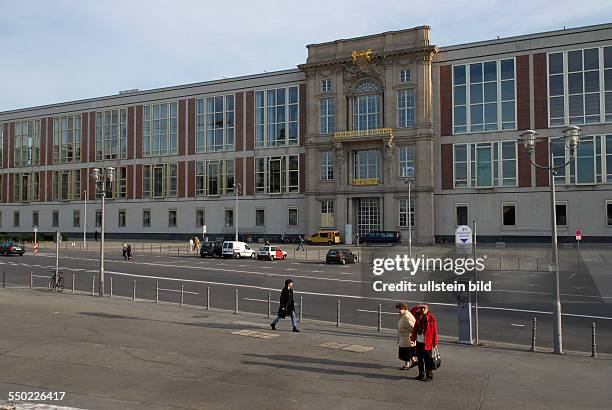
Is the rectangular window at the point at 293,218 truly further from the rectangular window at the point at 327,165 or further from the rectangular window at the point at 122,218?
the rectangular window at the point at 122,218

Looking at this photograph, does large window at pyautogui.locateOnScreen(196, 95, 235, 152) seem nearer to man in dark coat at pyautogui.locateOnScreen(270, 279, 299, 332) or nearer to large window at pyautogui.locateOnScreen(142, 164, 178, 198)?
large window at pyautogui.locateOnScreen(142, 164, 178, 198)

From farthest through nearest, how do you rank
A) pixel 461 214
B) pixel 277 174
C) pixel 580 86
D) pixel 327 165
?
pixel 277 174 → pixel 327 165 → pixel 461 214 → pixel 580 86

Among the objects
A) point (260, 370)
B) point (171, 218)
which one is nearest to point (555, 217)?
point (260, 370)

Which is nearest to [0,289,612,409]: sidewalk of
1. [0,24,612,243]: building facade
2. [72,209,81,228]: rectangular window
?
[0,24,612,243]: building facade

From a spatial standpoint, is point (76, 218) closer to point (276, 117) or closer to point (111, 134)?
point (111, 134)

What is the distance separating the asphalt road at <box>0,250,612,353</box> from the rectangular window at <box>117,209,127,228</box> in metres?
40.7

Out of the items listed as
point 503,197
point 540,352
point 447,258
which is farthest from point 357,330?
point 503,197

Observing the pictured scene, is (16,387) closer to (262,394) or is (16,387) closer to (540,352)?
(262,394)

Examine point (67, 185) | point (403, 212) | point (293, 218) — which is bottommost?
point (293, 218)

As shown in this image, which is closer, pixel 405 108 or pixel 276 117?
pixel 405 108

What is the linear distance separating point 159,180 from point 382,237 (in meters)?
37.7

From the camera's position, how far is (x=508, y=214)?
204 ft

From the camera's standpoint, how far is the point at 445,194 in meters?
65.4

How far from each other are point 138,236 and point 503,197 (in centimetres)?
5335
